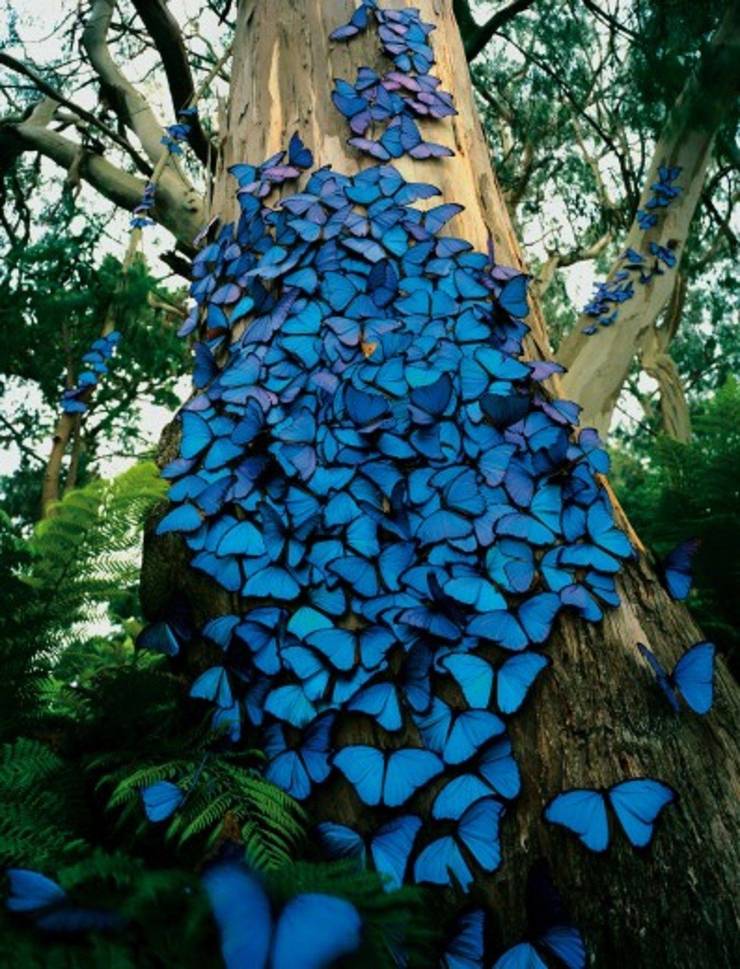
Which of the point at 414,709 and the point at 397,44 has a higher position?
the point at 397,44

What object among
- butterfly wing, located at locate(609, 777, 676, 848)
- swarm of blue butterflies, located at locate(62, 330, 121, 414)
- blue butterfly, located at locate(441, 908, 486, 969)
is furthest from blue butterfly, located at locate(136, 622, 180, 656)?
swarm of blue butterflies, located at locate(62, 330, 121, 414)

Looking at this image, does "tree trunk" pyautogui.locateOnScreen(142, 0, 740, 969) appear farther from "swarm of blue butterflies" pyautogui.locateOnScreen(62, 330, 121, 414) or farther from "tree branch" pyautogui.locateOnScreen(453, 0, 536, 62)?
"tree branch" pyautogui.locateOnScreen(453, 0, 536, 62)

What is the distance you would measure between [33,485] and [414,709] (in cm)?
1289

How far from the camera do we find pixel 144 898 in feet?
2.13

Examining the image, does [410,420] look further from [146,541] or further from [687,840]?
[687,840]

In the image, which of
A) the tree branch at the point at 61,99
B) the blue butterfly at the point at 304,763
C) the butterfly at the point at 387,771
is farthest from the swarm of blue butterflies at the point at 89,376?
the tree branch at the point at 61,99

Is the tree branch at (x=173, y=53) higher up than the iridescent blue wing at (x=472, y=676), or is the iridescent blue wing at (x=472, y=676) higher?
the tree branch at (x=173, y=53)

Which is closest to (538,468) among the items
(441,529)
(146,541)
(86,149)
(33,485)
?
(441,529)

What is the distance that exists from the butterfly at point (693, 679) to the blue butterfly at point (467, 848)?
1.12ft

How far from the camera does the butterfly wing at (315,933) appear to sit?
0.60 m

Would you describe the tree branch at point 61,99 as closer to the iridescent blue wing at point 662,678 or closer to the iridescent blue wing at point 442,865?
the iridescent blue wing at point 662,678

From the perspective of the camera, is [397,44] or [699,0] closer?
[397,44]

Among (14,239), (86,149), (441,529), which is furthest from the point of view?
(14,239)

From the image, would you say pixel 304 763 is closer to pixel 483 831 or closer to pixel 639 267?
pixel 483 831
